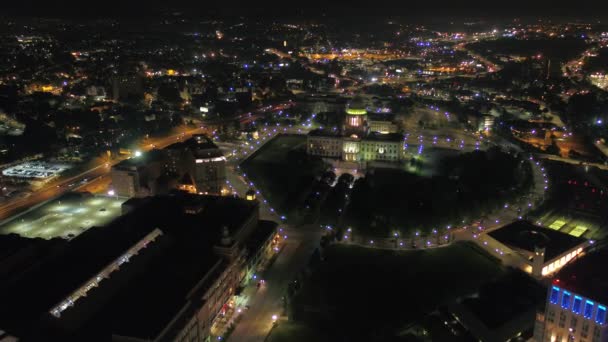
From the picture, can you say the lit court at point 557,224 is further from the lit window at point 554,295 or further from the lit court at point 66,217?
the lit court at point 66,217

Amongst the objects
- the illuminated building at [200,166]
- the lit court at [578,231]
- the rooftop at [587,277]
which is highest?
the rooftop at [587,277]

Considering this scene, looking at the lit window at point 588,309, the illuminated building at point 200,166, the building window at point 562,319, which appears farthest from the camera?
the illuminated building at point 200,166

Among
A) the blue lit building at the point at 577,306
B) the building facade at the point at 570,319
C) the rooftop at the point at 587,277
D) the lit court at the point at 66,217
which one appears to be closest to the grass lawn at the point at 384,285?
the building facade at the point at 570,319

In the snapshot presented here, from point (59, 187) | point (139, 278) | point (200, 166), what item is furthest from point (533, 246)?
point (59, 187)

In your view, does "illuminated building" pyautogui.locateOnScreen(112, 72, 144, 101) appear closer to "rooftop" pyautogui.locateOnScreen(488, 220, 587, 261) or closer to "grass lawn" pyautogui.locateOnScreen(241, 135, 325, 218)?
"grass lawn" pyautogui.locateOnScreen(241, 135, 325, 218)

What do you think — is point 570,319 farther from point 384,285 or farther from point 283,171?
point 283,171

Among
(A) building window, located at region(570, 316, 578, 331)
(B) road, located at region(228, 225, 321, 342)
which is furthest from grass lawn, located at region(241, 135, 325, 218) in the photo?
(A) building window, located at region(570, 316, 578, 331)
